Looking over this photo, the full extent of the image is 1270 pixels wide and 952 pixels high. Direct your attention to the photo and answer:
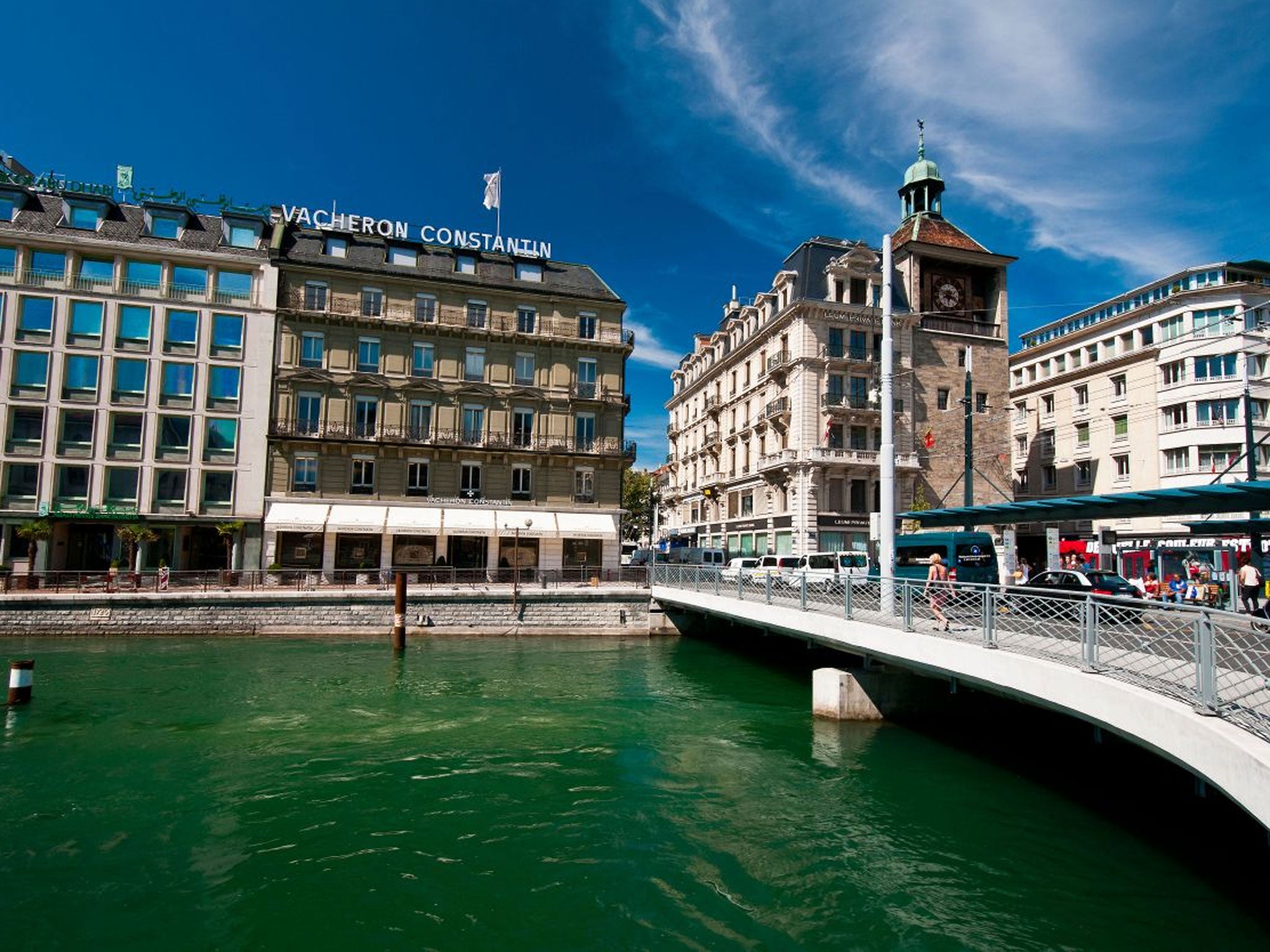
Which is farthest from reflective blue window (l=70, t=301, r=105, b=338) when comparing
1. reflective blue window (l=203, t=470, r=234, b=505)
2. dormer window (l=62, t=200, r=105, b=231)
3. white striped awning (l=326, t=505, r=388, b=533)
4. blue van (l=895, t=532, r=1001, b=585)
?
blue van (l=895, t=532, r=1001, b=585)

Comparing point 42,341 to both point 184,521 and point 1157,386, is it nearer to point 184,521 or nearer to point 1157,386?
point 184,521

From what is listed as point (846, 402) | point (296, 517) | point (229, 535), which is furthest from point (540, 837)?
point (846, 402)

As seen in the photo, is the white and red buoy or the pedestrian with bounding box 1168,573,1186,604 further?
the pedestrian with bounding box 1168,573,1186,604

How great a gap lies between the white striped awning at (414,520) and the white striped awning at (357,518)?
468 millimetres

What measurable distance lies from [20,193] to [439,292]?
2032 centimetres

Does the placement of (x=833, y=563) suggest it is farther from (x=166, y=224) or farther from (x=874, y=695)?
(x=166, y=224)

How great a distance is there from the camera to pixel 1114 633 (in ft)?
29.3

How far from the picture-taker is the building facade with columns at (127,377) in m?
33.9

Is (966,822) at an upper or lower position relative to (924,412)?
lower

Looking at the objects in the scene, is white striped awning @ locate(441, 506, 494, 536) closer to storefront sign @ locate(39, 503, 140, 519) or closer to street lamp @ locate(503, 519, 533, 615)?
street lamp @ locate(503, 519, 533, 615)

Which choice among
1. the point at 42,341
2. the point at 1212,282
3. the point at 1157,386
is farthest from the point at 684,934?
the point at 1212,282

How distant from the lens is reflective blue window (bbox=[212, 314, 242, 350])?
3638 cm

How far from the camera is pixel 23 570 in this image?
103ft

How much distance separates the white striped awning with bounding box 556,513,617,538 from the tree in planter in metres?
22.4
